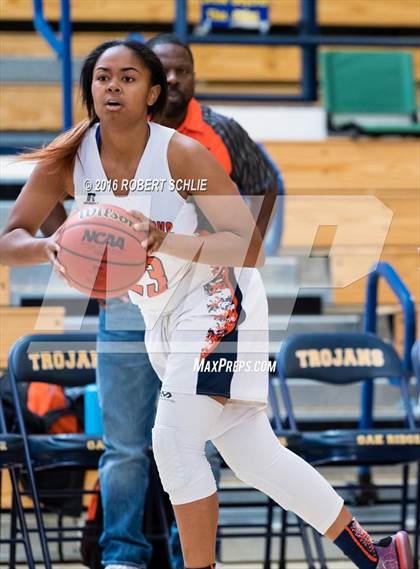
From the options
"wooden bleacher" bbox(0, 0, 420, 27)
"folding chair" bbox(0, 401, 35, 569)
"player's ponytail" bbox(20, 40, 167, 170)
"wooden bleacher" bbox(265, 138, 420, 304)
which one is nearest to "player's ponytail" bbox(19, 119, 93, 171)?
"player's ponytail" bbox(20, 40, 167, 170)

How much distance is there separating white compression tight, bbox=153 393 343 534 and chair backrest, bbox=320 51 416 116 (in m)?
3.77

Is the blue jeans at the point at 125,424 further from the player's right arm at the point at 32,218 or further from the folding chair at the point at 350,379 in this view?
the player's right arm at the point at 32,218

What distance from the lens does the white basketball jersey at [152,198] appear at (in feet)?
9.32

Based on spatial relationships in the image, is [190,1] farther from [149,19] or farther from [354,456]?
[354,456]

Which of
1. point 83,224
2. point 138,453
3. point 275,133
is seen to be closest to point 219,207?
point 83,224

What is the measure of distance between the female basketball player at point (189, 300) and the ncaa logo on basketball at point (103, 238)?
197 mm

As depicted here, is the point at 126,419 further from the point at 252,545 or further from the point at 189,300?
the point at 252,545

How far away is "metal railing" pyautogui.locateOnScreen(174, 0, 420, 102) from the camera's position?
5355 millimetres

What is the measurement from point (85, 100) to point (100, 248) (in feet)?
1.95

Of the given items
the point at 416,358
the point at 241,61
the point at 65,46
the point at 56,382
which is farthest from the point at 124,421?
the point at 241,61

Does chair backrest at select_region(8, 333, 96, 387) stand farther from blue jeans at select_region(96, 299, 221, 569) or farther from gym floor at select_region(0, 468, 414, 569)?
gym floor at select_region(0, 468, 414, 569)

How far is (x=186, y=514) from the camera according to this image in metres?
2.76

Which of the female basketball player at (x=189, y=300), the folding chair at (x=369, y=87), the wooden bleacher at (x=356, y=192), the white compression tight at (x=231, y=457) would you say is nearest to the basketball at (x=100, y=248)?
the female basketball player at (x=189, y=300)

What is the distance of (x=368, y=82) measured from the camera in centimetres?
648
